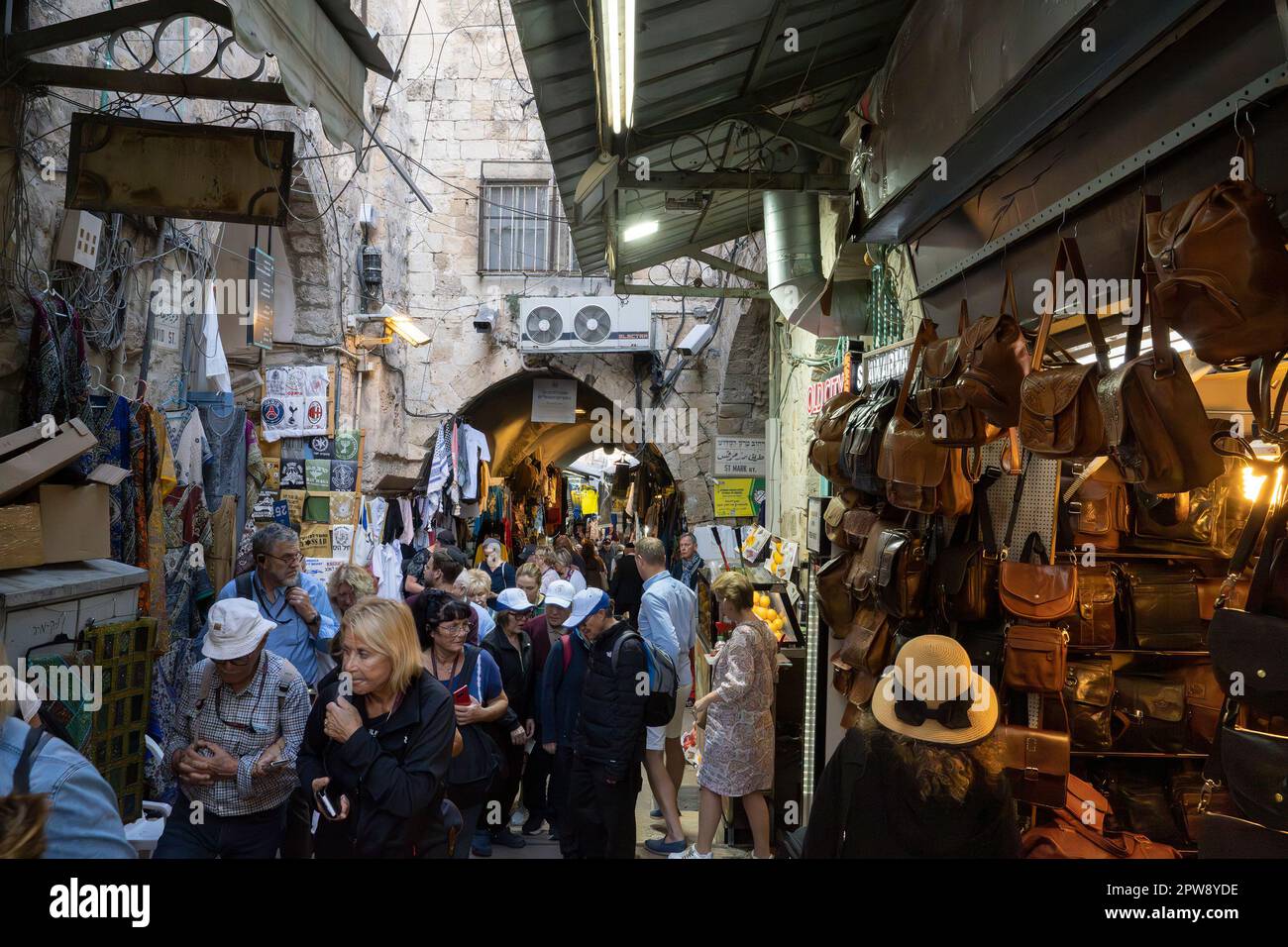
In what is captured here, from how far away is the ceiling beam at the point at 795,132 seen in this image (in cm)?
461

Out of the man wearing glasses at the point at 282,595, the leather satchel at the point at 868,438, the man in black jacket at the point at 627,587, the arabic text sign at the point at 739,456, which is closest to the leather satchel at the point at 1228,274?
the leather satchel at the point at 868,438

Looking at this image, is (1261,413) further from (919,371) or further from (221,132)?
(221,132)

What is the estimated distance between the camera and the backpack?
4.13m

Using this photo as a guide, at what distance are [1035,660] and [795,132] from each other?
10.1 ft

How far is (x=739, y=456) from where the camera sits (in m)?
9.56

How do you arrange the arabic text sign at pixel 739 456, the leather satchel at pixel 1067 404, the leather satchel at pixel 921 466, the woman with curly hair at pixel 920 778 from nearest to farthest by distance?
the leather satchel at pixel 1067 404 < the woman with curly hair at pixel 920 778 < the leather satchel at pixel 921 466 < the arabic text sign at pixel 739 456

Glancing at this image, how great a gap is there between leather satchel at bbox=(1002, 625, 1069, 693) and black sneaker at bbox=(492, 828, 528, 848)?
3336mm

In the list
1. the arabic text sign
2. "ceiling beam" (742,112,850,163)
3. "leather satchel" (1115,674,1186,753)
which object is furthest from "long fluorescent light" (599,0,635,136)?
the arabic text sign

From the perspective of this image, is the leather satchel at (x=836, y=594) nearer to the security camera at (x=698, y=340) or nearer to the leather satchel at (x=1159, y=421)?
the leather satchel at (x=1159, y=421)

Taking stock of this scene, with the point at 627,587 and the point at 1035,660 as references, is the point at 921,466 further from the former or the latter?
the point at 627,587

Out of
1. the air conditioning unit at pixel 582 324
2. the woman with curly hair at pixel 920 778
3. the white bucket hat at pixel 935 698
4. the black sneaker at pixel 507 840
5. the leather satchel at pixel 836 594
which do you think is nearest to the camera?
the woman with curly hair at pixel 920 778

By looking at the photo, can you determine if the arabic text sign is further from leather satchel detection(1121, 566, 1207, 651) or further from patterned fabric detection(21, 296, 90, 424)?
patterned fabric detection(21, 296, 90, 424)

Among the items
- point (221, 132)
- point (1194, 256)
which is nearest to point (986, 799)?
point (1194, 256)

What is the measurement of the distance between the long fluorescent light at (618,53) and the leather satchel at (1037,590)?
2.52 metres
